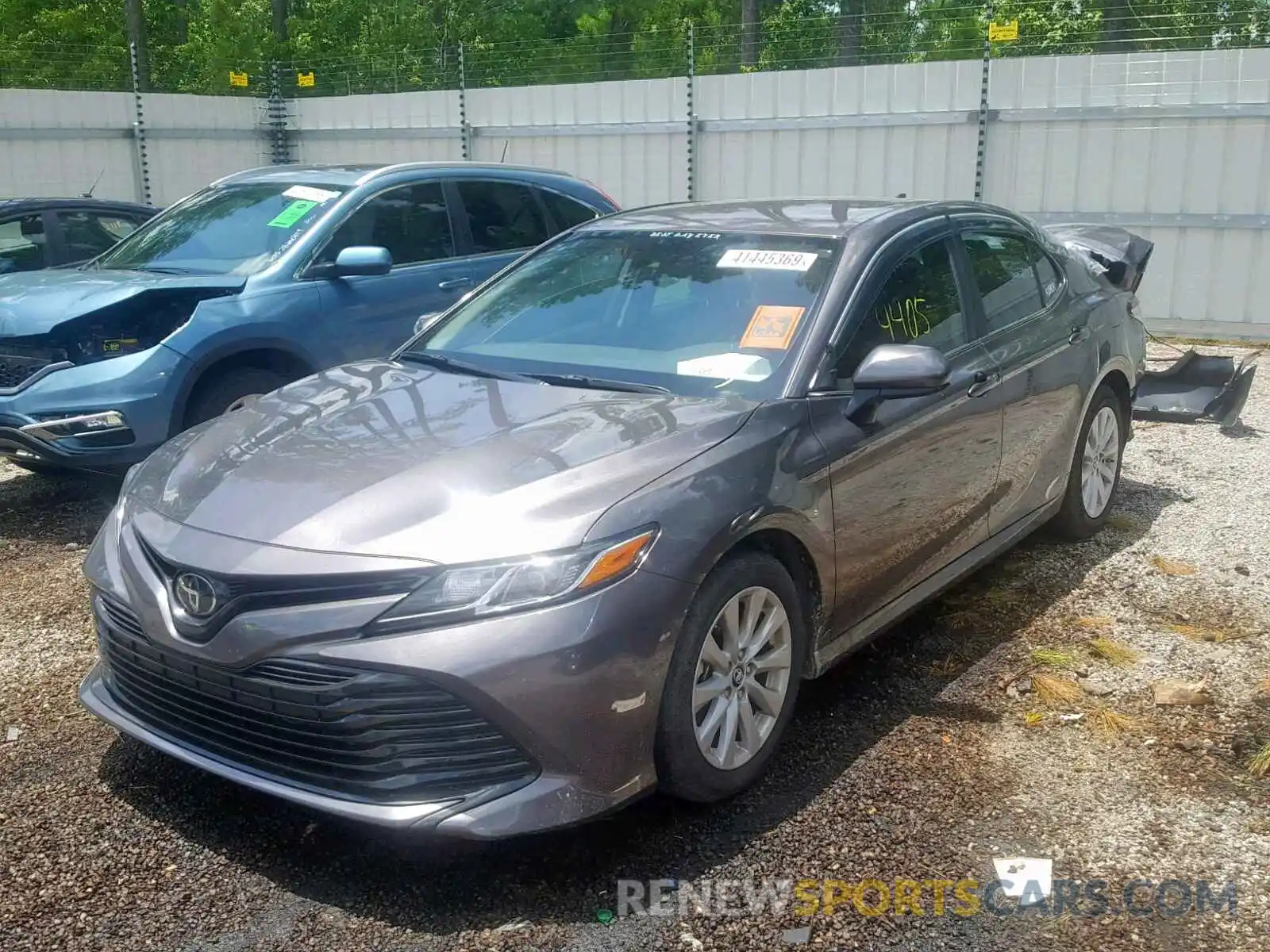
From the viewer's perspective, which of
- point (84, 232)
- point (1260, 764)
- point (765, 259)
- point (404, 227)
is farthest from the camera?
point (84, 232)

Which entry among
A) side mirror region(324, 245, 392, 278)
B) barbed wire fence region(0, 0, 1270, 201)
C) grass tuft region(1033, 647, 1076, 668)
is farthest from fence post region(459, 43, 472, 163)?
grass tuft region(1033, 647, 1076, 668)

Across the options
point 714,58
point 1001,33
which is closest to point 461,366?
point 1001,33

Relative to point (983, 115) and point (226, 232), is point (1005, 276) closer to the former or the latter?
point (226, 232)

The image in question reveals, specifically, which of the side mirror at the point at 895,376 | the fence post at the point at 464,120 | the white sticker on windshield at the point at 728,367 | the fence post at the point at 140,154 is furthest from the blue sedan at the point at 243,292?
the fence post at the point at 140,154

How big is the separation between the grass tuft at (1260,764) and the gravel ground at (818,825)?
0.04m

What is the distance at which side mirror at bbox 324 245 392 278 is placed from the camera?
253 inches

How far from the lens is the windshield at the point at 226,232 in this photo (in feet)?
22.4

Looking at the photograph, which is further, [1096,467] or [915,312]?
[1096,467]

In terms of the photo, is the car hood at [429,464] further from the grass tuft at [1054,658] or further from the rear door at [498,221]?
the rear door at [498,221]

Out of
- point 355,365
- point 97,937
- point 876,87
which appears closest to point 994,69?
point 876,87

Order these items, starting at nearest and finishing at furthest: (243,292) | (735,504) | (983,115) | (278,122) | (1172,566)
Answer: (735,504) < (1172,566) < (243,292) < (983,115) < (278,122)

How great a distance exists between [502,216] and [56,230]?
12.7 feet

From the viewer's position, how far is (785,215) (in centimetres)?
462

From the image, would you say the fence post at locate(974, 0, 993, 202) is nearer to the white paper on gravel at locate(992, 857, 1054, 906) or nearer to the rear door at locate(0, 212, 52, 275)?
the rear door at locate(0, 212, 52, 275)
